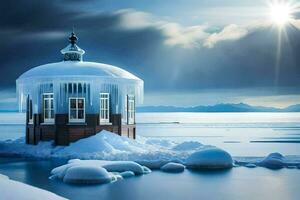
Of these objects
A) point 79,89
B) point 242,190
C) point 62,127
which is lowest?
point 242,190

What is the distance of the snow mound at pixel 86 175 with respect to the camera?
19.8 m

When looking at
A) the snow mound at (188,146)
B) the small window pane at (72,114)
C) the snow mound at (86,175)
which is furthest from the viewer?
the small window pane at (72,114)

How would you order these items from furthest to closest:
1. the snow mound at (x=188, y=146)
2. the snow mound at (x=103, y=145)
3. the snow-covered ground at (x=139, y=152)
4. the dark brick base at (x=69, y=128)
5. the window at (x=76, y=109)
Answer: the window at (x=76, y=109)
the dark brick base at (x=69, y=128)
the snow mound at (x=188, y=146)
the snow mound at (x=103, y=145)
the snow-covered ground at (x=139, y=152)

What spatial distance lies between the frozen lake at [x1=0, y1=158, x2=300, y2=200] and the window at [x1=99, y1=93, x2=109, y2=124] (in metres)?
6.93

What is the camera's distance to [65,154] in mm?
29000

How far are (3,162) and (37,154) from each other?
2.65 metres

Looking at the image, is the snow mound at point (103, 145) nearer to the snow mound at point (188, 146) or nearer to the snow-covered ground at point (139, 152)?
the snow-covered ground at point (139, 152)

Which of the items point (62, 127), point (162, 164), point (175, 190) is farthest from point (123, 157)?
point (175, 190)

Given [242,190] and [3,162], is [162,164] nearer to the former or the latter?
[242,190]

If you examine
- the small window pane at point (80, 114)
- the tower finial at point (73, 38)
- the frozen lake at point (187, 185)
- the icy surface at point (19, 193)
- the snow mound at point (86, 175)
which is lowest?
the frozen lake at point (187, 185)

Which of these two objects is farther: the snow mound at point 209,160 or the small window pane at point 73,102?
the small window pane at point 73,102

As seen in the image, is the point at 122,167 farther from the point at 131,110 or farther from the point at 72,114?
the point at 131,110

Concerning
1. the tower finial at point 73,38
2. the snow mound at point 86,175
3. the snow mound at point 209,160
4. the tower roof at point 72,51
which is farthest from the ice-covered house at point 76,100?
the snow mound at point 86,175

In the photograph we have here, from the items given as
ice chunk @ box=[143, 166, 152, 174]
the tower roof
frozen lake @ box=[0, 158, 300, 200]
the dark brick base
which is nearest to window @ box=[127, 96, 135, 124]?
the dark brick base
